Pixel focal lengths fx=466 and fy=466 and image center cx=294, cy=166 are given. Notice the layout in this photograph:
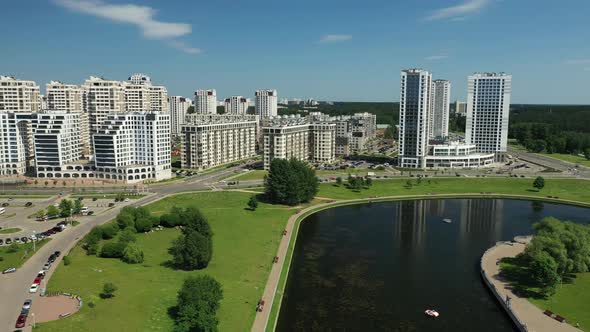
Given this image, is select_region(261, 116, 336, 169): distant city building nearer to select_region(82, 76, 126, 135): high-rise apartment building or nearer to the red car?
select_region(82, 76, 126, 135): high-rise apartment building

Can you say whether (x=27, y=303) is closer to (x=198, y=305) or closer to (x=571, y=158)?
(x=198, y=305)

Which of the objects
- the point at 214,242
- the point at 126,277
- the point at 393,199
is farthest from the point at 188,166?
the point at 126,277

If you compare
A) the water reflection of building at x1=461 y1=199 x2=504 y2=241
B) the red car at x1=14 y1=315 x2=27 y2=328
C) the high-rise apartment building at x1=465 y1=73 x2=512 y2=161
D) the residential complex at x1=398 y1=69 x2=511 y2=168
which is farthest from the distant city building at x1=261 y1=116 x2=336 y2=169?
the red car at x1=14 y1=315 x2=27 y2=328

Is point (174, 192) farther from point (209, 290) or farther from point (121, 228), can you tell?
point (209, 290)

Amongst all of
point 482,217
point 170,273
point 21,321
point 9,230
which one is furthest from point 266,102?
point 21,321

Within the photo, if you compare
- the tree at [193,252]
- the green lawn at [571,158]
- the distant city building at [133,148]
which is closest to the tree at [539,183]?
the green lawn at [571,158]

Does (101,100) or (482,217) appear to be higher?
(101,100)
